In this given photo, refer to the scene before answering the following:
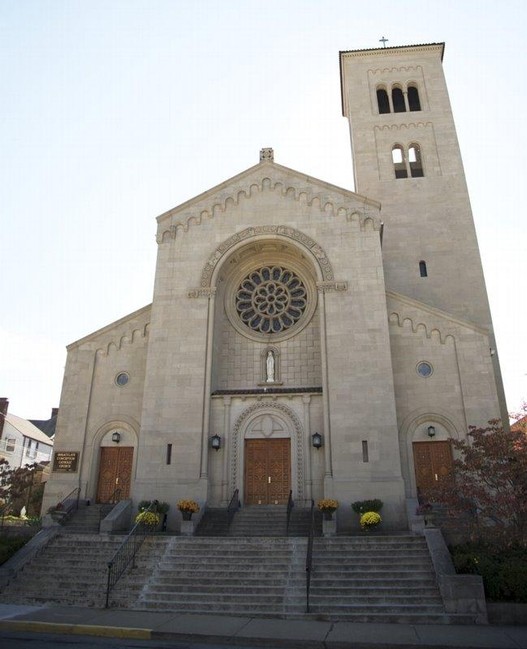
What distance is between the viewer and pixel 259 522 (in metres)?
18.4

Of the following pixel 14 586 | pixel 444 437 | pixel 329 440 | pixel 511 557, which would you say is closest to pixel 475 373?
pixel 444 437

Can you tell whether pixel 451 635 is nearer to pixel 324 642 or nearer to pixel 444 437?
pixel 324 642

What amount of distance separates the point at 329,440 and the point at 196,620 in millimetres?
9390

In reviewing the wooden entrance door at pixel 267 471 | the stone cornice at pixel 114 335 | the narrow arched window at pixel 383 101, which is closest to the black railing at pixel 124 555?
the wooden entrance door at pixel 267 471

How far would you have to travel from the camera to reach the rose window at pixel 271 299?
78.3ft

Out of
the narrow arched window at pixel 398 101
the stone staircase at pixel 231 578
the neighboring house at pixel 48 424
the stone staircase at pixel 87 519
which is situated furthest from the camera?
the neighboring house at pixel 48 424

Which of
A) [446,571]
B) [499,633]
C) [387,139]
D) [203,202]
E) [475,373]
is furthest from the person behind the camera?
[387,139]

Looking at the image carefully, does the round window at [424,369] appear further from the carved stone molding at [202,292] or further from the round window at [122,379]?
the round window at [122,379]

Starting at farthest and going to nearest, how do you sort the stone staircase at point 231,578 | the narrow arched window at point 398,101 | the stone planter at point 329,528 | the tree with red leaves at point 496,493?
the narrow arched window at point 398,101
the stone planter at point 329,528
the tree with red leaves at point 496,493
the stone staircase at point 231,578

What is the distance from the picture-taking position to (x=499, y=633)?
1061 centimetres

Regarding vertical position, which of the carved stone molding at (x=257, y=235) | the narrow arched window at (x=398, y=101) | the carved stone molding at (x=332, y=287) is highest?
the narrow arched window at (x=398, y=101)

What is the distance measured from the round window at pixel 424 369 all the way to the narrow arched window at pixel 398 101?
66.0ft

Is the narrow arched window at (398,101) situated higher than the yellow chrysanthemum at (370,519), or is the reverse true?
the narrow arched window at (398,101)

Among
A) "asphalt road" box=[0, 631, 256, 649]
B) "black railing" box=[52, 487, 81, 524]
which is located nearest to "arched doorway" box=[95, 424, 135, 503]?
"black railing" box=[52, 487, 81, 524]
